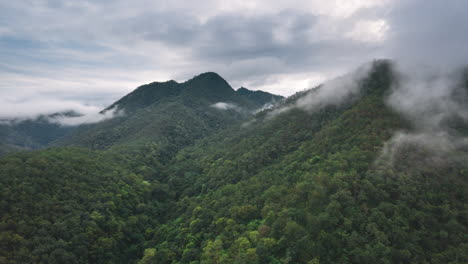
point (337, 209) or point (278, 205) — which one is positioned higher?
point (337, 209)

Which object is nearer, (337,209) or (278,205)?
(337,209)

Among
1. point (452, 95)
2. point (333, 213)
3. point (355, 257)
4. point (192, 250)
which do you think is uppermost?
point (452, 95)

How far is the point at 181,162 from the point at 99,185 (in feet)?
163

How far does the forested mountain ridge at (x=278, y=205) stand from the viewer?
39000 mm

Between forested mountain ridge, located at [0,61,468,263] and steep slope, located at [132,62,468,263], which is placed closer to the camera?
steep slope, located at [132,62,468,263]

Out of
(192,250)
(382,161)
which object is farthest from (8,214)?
(382,161)

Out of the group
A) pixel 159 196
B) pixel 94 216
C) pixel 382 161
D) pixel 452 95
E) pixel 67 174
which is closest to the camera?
pixel 382 161

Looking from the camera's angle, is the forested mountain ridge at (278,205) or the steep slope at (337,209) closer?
the steep slope at (337,209)

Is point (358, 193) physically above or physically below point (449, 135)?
below

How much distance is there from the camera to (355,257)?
3591cm

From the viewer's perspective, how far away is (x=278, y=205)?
52.5 metres

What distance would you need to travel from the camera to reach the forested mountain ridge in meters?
39.0

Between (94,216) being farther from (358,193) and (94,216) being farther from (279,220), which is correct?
(358,193)

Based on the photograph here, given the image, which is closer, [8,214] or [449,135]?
[8,214]
